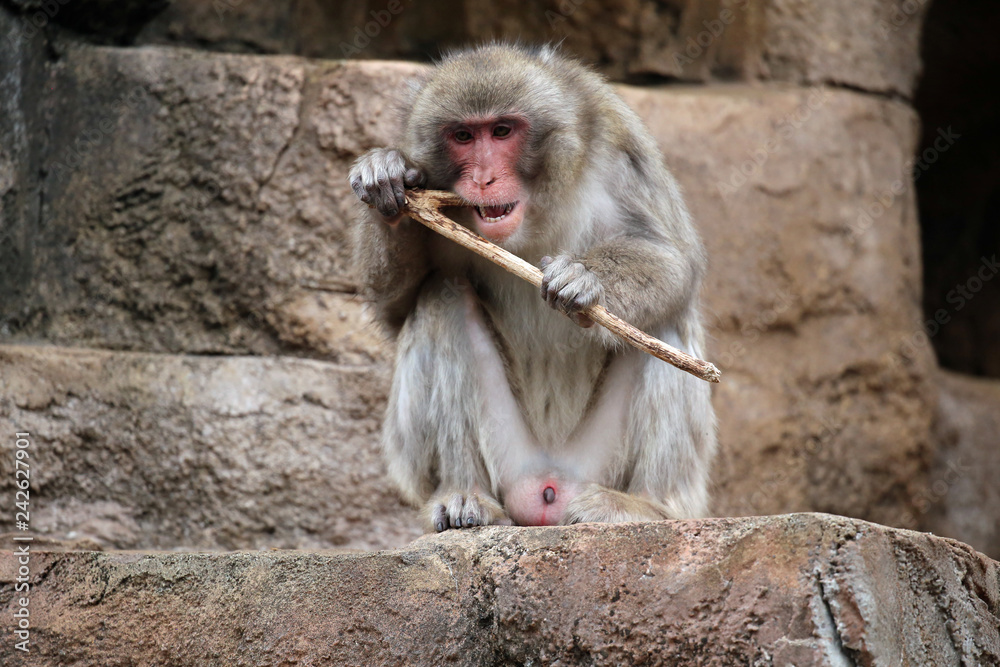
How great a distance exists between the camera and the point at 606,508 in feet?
13.8

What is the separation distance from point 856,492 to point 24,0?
6166 millimetres

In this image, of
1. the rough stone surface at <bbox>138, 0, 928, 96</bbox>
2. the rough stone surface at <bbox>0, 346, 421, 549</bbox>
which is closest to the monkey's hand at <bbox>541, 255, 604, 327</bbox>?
the rough stone surface at <bbox>0, 346, 421, 549</bbox>

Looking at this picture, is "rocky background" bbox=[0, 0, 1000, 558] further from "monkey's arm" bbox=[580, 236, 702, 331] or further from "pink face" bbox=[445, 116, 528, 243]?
"monkey's arm" bbox=[580, 236, 702, 331]

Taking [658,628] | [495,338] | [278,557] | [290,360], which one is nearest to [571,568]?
[658,628]

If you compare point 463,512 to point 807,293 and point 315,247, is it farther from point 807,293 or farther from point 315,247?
point 807,293

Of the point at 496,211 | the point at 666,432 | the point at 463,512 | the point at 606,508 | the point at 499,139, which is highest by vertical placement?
the point at 499,139

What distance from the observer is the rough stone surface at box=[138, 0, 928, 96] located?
746 centimetres

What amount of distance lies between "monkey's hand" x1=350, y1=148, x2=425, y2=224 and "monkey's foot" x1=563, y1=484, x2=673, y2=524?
1.39 m

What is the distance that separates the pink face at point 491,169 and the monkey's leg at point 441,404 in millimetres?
481

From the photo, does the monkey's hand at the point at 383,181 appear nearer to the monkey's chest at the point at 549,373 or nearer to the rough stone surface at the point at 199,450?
the monkey's chest at the point at 549,373

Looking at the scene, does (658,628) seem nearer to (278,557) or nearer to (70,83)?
(278,557)

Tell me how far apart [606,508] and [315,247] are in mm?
2987

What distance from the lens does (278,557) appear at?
3.53m

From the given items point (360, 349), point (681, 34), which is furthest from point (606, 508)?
point (681, 34)
